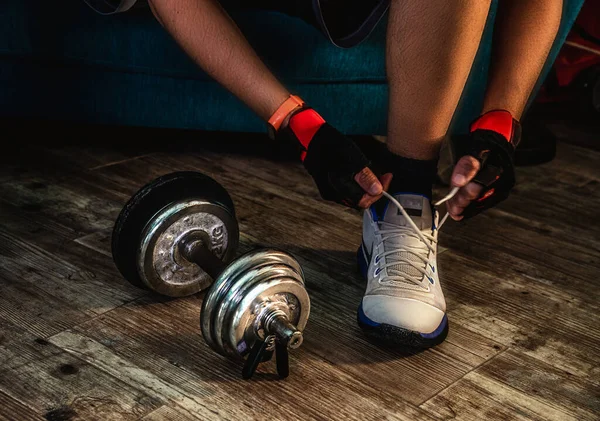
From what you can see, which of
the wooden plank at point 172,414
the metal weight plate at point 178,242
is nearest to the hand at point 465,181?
the metal weight plate at point 178,242

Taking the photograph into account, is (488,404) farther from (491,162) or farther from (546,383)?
(491,162)

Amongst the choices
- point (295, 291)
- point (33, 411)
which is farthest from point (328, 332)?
point (33, 411)

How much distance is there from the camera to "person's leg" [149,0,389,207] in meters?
1.19

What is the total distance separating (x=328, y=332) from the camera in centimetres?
119

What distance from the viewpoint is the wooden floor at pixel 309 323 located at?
1.02 meters

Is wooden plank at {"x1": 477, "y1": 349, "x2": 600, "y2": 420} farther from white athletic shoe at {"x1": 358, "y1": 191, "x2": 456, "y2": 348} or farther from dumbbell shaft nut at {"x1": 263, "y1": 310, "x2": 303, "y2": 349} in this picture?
dumbbell shaft nut at {"x1": 263, "y1": 310, "x2": 303, "y2": 349}

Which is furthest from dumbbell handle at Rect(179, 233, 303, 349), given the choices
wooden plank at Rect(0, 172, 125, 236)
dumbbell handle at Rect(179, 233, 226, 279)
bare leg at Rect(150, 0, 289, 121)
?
wooden plank at Rect(0, 172, 125, 236)

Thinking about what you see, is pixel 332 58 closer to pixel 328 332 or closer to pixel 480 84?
pixel 480 84

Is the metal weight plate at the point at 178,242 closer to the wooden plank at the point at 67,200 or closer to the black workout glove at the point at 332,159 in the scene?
the black workout glove at the point at 332,159

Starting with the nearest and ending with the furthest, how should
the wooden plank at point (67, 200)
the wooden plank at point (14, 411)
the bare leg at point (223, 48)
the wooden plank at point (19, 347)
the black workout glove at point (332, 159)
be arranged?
the wooden plank at point (14, 411) → the wooden plank at point (19, 347) → the black workout glove at point (332, 159) → the bare leg at point (223, 48) → the wooden plank at point (67, 200)

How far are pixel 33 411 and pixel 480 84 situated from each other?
1162 mm

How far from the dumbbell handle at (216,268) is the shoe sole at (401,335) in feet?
0.59

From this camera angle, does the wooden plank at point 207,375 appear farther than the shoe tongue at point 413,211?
No

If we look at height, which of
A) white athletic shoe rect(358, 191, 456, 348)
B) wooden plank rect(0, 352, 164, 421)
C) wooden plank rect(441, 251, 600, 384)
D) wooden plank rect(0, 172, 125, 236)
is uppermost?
white athletic shoe rect(358, 191, 456, 348)
